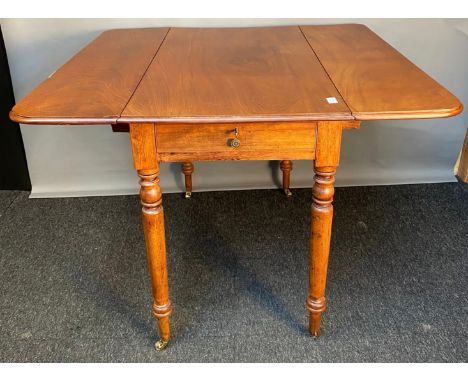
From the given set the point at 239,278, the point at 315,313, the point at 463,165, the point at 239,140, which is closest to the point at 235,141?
the point at 239,140

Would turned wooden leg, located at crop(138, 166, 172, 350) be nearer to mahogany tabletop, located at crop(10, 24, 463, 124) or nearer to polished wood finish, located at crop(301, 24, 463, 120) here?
mahogany tabletop, located at crop(10, 24, 463, 124)

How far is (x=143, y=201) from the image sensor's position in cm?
123

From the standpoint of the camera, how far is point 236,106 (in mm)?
1144

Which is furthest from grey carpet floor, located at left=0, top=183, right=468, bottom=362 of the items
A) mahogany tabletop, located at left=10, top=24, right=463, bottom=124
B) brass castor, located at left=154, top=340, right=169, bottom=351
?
mahogany tabletop, located at left=10, top=24, right=463, bottom=124

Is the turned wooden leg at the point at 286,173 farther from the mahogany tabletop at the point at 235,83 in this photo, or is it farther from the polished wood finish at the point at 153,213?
the polished wood finish at the point at 153,213

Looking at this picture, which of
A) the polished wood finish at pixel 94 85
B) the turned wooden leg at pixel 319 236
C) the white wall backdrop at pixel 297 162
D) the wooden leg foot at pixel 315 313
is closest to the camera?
the polished wood finish at pixel 94 85

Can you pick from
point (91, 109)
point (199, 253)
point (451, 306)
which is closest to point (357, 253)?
point (451, 306)

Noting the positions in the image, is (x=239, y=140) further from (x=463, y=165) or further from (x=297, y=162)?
(x=463, y=165)

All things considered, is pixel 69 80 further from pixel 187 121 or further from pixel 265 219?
pixel 265 219

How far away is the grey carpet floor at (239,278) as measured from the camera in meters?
1.45

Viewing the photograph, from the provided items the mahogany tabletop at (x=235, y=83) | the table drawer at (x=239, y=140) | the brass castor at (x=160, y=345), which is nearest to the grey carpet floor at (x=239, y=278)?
the brass castor at (x=160, y=345)

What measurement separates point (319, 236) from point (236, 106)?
1.36 ft

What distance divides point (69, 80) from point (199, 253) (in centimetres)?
81

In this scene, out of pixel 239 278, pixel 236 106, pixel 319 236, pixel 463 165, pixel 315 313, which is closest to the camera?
pixel 236 106
